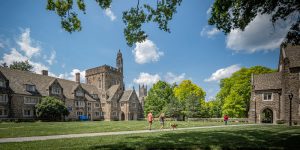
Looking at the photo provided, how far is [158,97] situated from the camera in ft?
215

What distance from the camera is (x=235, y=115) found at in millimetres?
49344

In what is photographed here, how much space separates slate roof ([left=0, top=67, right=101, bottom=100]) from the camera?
4278 centimetres

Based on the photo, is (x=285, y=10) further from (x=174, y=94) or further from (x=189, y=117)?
(x=174, y=94)

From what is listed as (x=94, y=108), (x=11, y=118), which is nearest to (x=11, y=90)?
(x=11, y=118)

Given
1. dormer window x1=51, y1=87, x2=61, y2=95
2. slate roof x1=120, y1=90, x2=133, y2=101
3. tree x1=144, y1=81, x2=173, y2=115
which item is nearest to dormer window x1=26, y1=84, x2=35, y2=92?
dormer window x1=51, y1=87, x2=61, y2=95

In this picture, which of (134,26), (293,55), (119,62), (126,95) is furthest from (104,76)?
(134,26)

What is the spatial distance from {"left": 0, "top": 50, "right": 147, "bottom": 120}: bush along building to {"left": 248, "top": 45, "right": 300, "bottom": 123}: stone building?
127 ft

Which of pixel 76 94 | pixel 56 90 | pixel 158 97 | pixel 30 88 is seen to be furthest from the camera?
pixel 158 97

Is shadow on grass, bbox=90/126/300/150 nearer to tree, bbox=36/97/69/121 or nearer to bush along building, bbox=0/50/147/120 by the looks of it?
tree, bbox=36/97/69/121

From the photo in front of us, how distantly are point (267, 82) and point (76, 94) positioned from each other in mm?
45372

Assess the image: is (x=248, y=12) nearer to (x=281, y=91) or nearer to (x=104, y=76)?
(x=281, y=91)

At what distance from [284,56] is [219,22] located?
2672 centimetres

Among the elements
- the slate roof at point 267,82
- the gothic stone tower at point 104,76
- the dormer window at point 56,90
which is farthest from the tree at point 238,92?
the dormer window at point 56,90

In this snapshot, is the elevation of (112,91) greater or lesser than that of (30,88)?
lesser
